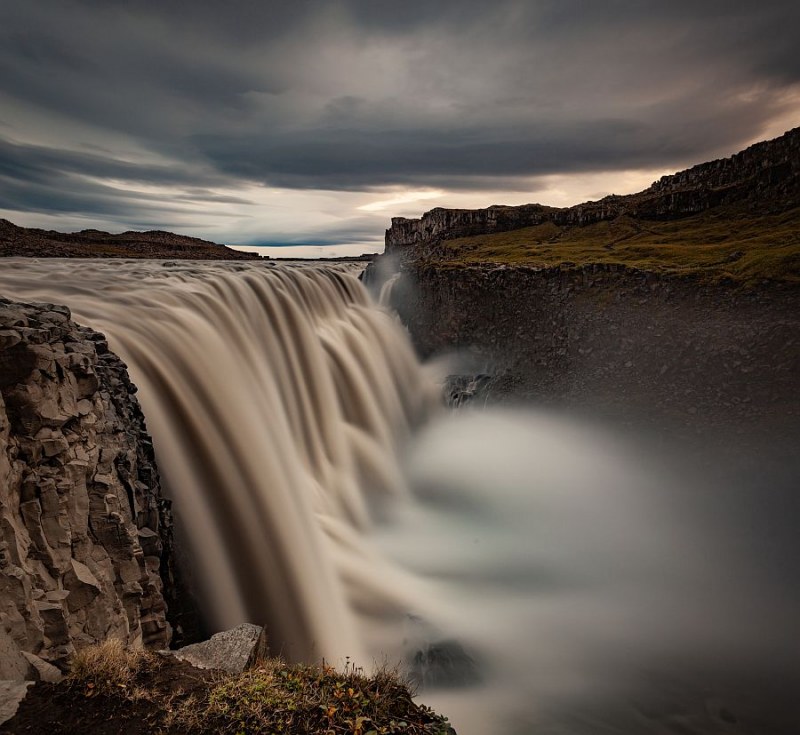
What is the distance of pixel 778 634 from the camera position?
11328 mm

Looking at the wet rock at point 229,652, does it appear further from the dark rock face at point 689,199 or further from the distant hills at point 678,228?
the dark rock face at point 689,199

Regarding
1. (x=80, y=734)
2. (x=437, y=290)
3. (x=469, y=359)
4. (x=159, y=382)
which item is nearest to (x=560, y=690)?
(x=80, y=734)

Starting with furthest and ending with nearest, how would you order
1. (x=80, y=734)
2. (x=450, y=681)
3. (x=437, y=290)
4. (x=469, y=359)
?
(x=437, y=290) → (x=469, y=359) → (x=450, y=681) → (x=80, y=734)

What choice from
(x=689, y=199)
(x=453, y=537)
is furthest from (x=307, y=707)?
(x=689, y=199)

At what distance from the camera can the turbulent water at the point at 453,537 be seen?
31.4 feet

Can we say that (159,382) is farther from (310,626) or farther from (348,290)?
(348,290)

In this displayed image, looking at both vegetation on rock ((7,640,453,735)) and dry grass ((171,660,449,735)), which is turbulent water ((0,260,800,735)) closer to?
vegetation on rock ((7,640,453,735))

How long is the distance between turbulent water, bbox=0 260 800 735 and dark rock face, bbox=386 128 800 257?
88.8 ft

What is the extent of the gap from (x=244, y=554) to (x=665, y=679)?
9.71 m

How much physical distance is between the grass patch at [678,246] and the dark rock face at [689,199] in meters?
1.46

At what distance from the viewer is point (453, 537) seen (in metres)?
15.5

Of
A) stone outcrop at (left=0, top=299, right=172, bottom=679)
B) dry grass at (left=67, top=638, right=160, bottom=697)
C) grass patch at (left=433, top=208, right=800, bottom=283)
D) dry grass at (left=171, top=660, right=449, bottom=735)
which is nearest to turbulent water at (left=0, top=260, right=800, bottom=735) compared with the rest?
stone outcrop at (left=0, top=299, right=172, bottom=679)

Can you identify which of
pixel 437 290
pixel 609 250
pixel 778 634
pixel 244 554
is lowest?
pixel 778 634

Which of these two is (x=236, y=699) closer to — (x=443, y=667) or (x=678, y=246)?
(x=443, y=667)
